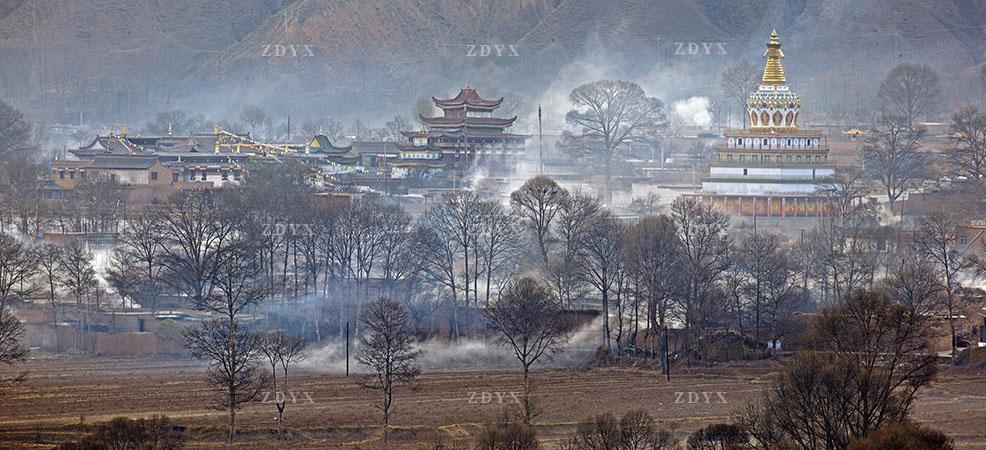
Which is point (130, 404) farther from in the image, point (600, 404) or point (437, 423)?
point (600, 404)

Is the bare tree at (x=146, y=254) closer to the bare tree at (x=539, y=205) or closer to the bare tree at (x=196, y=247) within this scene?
the bare tree at (x=196, y=247)

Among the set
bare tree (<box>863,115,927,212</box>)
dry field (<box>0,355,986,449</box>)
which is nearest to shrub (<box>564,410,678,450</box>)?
dry field (<box>0,355,986,449</box>)

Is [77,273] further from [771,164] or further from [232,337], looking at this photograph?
[771,164]

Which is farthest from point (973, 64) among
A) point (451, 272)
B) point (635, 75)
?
point (451, 272)

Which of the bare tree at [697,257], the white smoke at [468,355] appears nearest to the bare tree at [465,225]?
the white smoke at [468,355]

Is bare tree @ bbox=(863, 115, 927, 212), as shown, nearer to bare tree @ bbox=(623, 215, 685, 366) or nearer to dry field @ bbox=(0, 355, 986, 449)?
bare tree @ bbox=(623, 215, 685, 366)
